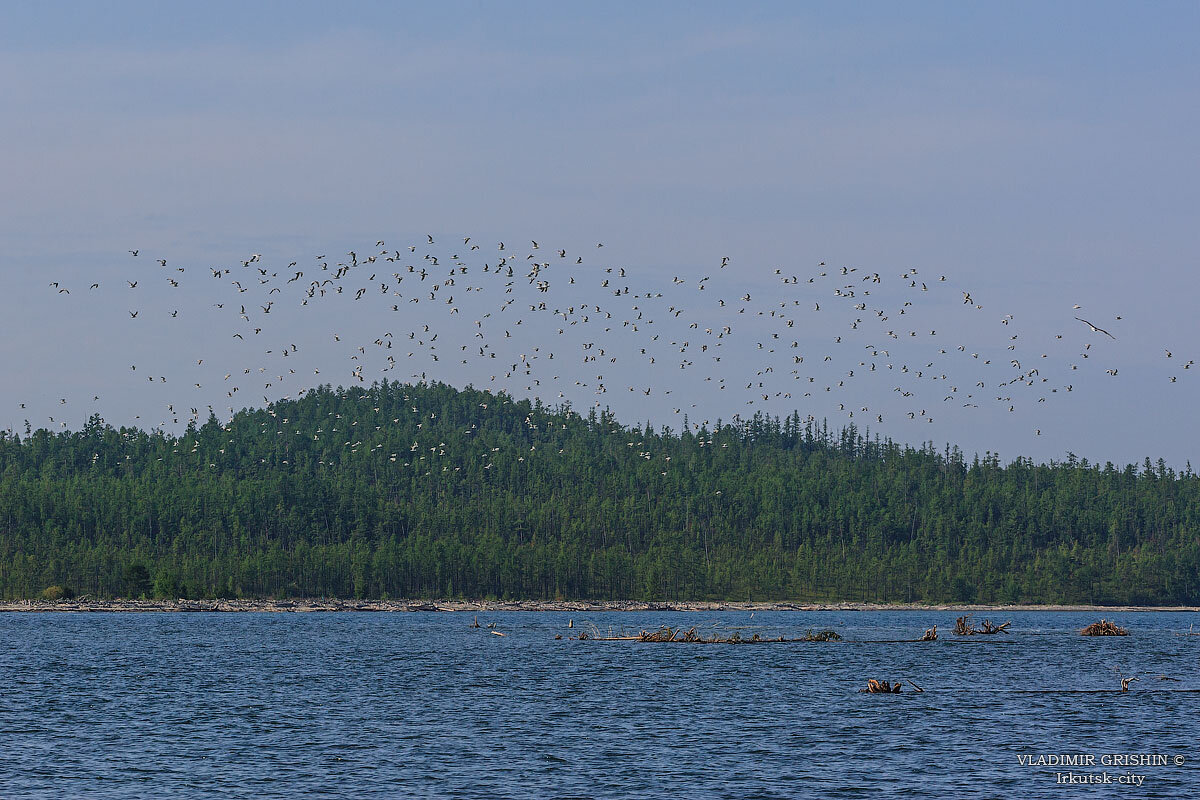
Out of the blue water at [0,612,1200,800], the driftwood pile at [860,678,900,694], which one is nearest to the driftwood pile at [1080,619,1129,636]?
the blue water at [0,612,1200,800]

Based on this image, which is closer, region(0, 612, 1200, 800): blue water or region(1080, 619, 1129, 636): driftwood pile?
region(0, 612, 1200, 800): blue water

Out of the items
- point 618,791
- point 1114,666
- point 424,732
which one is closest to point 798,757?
point 618,791

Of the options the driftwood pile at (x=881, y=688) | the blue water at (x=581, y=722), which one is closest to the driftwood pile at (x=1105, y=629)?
the blue water at (x=581, y=722)

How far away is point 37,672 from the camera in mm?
93750

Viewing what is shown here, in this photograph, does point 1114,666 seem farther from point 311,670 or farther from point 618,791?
point 618,791

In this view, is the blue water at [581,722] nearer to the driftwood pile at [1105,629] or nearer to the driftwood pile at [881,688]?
the driftwood pile at [881,688]

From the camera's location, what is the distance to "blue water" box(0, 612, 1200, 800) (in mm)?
46688

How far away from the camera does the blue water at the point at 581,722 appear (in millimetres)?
46688

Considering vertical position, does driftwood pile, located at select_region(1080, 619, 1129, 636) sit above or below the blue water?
above

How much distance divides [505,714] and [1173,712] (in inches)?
1247

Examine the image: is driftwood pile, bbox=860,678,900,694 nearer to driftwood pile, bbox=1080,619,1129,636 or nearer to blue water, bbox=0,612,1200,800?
blue water, bbox=0,612,1200,800

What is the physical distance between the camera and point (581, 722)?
208 ft

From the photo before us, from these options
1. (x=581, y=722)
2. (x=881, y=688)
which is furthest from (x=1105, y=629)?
(x=581, y=722)

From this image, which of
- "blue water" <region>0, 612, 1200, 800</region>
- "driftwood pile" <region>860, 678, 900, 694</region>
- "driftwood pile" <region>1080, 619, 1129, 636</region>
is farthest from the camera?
"driftwood pile" <region>1080, 619, 1129, 636</region>
